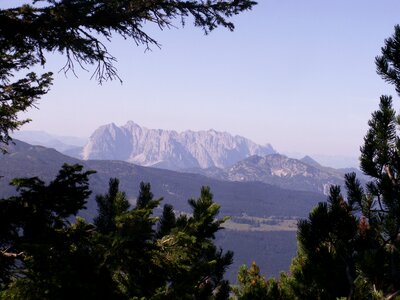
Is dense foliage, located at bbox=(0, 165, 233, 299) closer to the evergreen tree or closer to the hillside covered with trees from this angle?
the hillside covered with trees

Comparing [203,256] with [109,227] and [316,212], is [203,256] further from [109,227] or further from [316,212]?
[316,212]

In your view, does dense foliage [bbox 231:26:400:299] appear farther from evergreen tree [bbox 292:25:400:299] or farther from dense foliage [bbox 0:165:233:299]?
dense foliage [bbox 0:165:233:299]

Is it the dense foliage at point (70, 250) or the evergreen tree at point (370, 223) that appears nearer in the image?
the dense foliage at point (70, 250)

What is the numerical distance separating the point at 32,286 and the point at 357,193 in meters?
4.49

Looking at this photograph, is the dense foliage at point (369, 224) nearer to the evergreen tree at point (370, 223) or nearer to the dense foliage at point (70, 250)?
the evergreen tree at point (370, 223)

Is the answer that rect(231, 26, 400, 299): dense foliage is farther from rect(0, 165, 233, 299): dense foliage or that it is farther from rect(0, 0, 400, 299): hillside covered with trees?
rect(0, 165, 233, 299): dense foliage

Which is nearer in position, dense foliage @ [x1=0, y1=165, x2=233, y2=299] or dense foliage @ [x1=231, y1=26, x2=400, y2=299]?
dense foliage @ [x1=0, y1=165, x2=233, y2=299]

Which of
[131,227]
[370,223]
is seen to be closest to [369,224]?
[370,223]

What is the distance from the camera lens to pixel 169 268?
5215 millimetres

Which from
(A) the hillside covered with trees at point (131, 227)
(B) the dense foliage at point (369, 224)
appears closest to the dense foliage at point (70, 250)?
(A) the hillside covered with trees at point (131, 227)

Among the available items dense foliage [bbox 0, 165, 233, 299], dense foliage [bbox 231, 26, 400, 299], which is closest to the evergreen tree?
dense foliage [bbox 231, 26, 400, 299]

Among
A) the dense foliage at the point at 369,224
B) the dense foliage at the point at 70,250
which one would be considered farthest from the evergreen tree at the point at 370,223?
the dense foliage at the point at 70,250

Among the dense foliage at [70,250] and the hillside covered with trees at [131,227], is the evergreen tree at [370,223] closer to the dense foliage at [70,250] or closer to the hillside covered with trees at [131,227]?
the hillside covered with trees at [131,227]

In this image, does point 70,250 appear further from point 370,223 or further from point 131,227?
point 370,223
